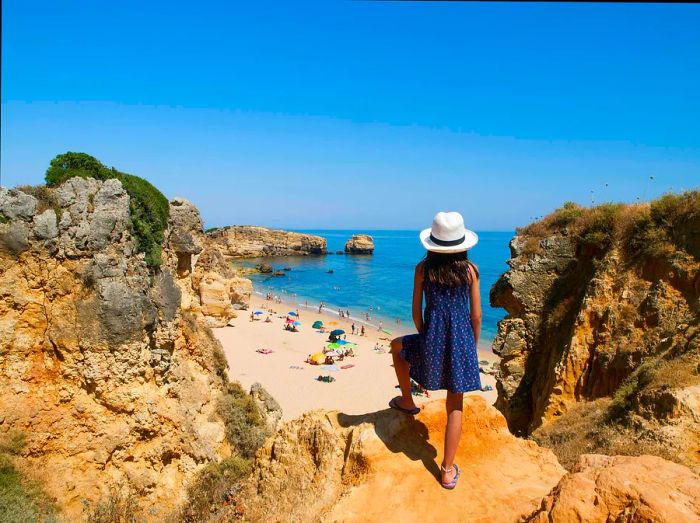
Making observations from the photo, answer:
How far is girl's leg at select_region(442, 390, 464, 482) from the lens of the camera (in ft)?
13.8

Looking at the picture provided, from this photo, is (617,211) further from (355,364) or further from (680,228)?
(355,364)

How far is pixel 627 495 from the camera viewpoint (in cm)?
296

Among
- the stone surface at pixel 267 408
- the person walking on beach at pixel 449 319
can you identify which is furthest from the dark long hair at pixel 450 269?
the stone surface at pixel 267 408

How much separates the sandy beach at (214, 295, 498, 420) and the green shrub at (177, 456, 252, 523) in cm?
778

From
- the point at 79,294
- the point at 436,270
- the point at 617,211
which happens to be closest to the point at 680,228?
the point at 617,211

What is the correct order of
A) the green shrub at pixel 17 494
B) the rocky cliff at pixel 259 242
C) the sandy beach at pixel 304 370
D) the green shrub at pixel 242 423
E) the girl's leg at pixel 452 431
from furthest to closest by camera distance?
the rocky cliff at pixel 259 242 < the sandy beach at pixel 304 370 < the green shrub at pixel 242 423 < the green shrub at pixel 17 494 < the girl's leg at pixel 452 431

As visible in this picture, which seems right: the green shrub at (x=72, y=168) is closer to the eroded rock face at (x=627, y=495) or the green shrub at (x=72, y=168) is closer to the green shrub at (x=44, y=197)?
the green shrub at (x=44, y=197)

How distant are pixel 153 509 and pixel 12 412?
3.68 metres

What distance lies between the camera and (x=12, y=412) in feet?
27.4

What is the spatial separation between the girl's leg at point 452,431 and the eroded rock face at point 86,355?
7.85 metres

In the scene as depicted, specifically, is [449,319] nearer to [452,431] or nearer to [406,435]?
[452,431]

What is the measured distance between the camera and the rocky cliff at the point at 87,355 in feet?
27.9

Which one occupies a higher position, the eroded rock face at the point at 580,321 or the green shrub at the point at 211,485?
the eroded rock face at the point at 580,321

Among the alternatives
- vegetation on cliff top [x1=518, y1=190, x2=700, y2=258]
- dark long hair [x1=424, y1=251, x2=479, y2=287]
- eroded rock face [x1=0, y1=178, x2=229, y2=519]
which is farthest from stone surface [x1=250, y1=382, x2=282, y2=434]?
dark long hair [x1=424, y1=251, x2=479, y2=287]
